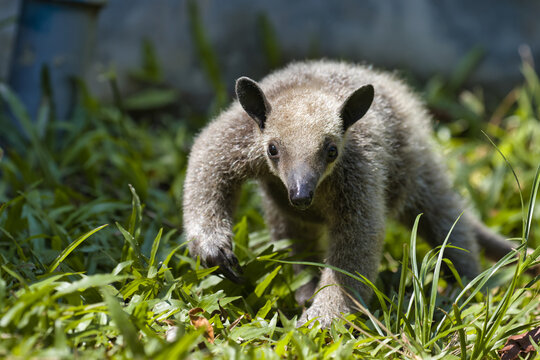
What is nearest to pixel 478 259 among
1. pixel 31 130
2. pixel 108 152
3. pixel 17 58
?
pixel 108 152

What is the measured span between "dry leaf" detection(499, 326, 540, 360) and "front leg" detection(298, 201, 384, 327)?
3.12 ft

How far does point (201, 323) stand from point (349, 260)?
1.19 meters

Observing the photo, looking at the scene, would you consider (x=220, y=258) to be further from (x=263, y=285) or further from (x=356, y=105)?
(x=356, y=105)

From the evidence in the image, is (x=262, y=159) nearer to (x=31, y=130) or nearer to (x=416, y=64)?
(x=31, y=130)

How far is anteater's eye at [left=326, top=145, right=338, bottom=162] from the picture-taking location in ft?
13.4

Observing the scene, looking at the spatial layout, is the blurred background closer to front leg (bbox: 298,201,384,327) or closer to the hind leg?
the hind leg

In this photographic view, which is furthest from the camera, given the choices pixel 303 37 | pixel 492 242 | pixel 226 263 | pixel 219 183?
pixel 303 37

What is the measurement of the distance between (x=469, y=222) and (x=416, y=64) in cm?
419

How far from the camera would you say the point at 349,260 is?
4289 millimetres

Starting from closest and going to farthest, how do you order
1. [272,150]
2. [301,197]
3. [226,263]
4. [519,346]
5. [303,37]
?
[301,197], [519,346], [272,150], [226,263], [303,37]

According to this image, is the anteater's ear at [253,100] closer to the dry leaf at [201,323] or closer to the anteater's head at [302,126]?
the anteater's head at [302,126]

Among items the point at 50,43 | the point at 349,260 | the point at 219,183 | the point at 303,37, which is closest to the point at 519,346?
the point at 349,260

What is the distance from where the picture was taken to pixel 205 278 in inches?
177

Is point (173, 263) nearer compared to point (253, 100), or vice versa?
point (253, 100)
